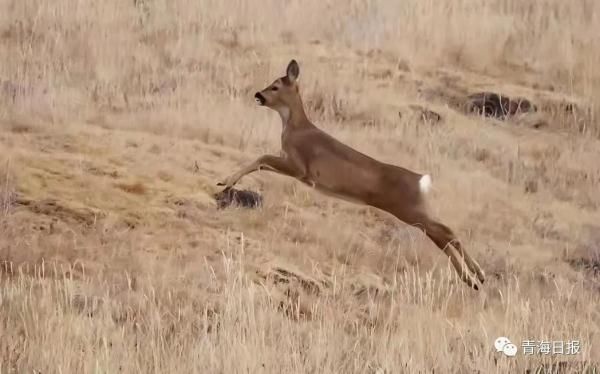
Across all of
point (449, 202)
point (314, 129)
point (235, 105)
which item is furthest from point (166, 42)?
point (449, 202)

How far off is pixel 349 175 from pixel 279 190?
0.95 ft

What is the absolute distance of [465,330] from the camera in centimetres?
406

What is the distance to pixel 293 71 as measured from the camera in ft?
15.4

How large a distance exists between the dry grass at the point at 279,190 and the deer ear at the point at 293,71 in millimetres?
A: 86

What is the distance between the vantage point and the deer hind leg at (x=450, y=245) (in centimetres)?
433

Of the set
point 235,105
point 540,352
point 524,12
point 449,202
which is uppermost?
point 524,12

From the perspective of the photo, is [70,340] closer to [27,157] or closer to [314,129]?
[27,157]

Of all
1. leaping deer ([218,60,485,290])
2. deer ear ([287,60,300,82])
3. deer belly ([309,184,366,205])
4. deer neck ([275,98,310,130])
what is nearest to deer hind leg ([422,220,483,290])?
leaping deer ([218,60,485,290])

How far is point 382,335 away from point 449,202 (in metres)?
0.79

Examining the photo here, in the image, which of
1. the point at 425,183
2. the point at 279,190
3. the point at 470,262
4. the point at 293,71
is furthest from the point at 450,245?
the point at 293,71

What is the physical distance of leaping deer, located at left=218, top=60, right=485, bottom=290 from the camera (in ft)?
14.5

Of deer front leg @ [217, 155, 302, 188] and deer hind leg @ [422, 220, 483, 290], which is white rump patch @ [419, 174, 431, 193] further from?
deer front leg @ [217, 155, 302, 188]

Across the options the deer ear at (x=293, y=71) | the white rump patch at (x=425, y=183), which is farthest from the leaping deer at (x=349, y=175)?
the deer ear at (x=293, y=71)

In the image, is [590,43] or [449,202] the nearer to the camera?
[449,202]
